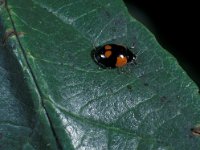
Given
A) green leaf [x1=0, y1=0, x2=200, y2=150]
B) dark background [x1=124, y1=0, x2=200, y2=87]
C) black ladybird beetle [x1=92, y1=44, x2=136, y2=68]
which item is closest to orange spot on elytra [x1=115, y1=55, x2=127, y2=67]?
black ladybird beetle [x1=92, y1=44, x2=136, y2=68]

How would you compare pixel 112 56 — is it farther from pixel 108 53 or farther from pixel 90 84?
pixel 90 84

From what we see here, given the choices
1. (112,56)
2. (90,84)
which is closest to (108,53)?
(112,56)

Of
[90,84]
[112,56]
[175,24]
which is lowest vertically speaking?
[175,24]

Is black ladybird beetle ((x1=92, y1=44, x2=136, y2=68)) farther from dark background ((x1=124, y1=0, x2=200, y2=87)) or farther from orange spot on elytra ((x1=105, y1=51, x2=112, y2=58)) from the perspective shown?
dark background ((x1=124, y1=0, x2=200, y2=87))

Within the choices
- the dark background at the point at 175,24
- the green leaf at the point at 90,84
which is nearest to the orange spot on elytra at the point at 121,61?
the green leaf at the point at 90,84

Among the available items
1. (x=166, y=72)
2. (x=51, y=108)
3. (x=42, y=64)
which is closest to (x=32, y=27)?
(x=42, y=64)

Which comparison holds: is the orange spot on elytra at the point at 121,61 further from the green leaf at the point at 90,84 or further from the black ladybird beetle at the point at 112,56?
the green leaf at the point at 90,84

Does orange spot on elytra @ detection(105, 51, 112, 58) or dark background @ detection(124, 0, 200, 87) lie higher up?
orange spot on elytra @ detection(105, 51, 112, 58)
